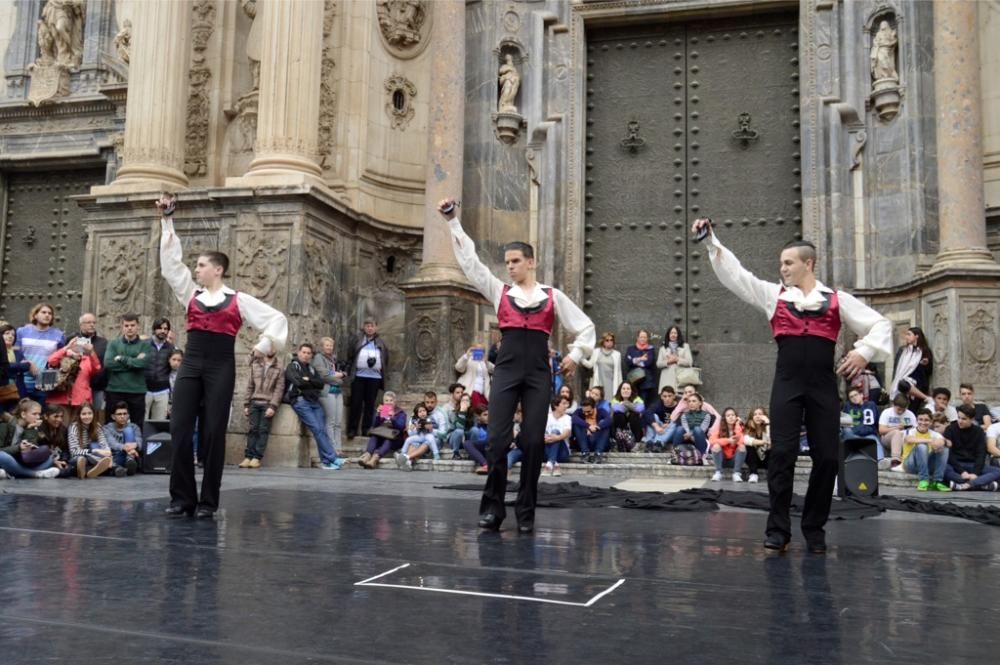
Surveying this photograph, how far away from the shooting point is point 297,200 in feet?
44.7

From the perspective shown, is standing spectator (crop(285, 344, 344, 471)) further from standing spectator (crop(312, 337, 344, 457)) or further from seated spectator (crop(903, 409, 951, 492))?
seated spectator (crop(903, 409, 951, 492))

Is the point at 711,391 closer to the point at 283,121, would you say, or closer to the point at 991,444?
the point at 991,444

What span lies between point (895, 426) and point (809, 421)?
6.70 m

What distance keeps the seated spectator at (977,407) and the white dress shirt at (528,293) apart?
6401mm

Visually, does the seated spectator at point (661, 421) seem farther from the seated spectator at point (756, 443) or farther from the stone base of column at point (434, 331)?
the stone base of column at point (434, 331)

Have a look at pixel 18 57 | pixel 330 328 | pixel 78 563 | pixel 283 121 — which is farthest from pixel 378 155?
pixel 78 563

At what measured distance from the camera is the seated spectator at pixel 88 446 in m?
10.1

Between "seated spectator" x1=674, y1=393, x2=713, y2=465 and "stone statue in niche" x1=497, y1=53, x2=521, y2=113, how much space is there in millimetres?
6068

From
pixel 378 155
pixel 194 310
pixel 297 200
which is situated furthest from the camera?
pixel 378 155

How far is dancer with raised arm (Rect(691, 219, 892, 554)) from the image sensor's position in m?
5.47

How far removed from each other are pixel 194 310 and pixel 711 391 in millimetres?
10018

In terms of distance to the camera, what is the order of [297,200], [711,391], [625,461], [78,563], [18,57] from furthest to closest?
[18,57] → [711,391] → [297,200] → [625,461] → [78,563]

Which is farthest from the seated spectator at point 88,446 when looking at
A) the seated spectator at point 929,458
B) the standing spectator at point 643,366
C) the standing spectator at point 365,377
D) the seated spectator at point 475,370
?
the seated spectator at point 929,458

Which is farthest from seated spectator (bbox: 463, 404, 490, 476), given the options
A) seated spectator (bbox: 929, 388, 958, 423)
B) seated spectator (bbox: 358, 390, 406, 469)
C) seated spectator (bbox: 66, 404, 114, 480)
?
seated spectator (bbox: 929, 388, 958, 423)
